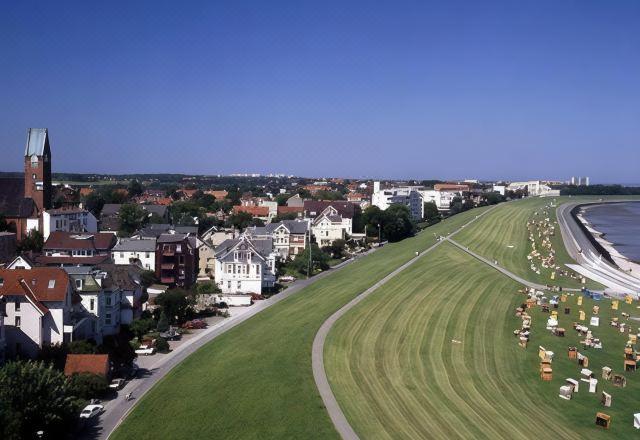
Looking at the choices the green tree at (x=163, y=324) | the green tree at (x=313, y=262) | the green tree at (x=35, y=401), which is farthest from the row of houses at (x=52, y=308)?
the green tree at (x=313, y=262)

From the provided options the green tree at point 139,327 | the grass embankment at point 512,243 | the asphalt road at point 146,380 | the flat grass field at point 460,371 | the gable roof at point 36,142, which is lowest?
the asphalt road at point 146,380

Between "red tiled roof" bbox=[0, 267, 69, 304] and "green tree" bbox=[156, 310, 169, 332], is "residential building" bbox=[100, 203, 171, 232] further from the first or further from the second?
"red tiled roof" bbox=[0, 267, 69, 304]

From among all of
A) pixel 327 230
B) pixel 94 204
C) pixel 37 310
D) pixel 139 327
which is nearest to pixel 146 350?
pixel 139 327

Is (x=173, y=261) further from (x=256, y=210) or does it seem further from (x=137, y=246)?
(x=256, y=210)

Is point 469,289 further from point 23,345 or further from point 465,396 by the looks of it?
point 23,345

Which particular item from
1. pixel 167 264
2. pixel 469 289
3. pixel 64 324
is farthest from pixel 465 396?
pixel 167 264

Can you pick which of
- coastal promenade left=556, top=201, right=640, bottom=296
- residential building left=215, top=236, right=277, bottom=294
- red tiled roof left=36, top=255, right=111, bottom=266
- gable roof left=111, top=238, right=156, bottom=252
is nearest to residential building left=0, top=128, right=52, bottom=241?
gable roof left=111, top=238, right=156, bottom=252

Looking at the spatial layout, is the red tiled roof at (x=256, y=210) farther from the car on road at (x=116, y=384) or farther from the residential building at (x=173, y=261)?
the car on road at (x=116, y=384)
